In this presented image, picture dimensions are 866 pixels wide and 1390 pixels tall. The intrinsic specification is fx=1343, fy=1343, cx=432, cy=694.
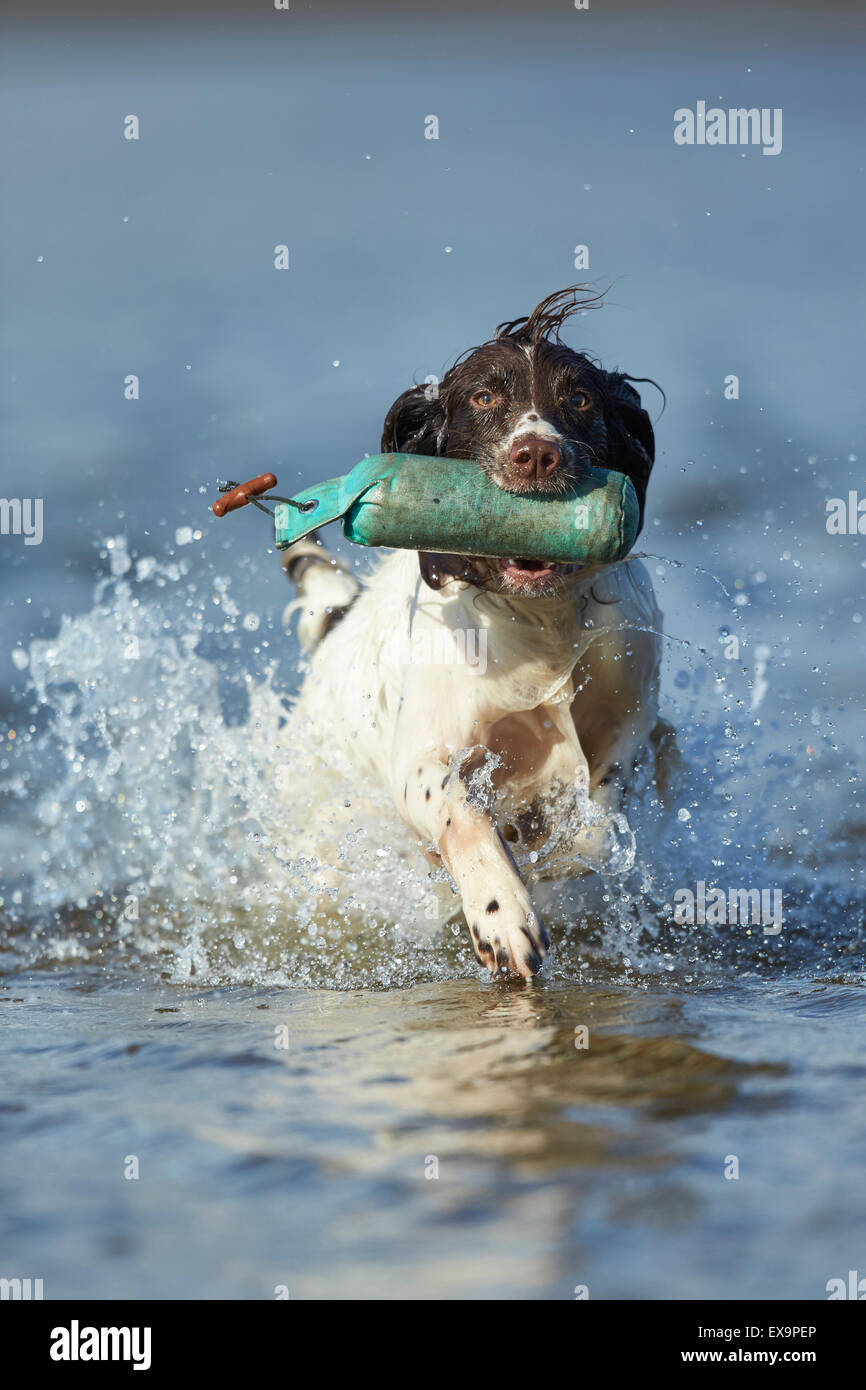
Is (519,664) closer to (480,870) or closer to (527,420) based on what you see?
(480,870)

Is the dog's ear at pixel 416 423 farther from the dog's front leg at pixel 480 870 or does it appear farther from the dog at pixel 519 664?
the dog's front leg at pixel 480 870

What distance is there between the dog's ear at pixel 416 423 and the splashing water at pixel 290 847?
3.45 ft

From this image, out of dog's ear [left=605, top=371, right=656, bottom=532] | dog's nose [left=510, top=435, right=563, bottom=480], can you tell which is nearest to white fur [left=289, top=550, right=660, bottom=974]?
dog's ear [left=605, top=371, right=656, bottom=532]

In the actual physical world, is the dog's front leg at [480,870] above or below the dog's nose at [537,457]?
below

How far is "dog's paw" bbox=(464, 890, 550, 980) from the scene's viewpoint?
3717mm

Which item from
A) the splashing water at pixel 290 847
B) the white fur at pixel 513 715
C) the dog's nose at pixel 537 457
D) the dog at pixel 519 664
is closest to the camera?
the dog's nose at pixel 537 457

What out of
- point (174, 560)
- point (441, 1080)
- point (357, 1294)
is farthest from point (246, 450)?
point (357, 1294)

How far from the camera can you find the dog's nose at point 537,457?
3.64m

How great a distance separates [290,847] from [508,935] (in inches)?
75.7

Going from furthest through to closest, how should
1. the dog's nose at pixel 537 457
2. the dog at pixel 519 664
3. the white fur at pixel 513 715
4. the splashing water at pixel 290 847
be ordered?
the splashing water at pixel 290 847, the white fur at pixel 513 715, the dog at pixel 519 664, the dog's nose at pixel 537 457

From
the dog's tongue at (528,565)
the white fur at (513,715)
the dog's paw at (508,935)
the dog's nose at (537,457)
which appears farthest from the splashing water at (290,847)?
the dog's nose at (537,457)

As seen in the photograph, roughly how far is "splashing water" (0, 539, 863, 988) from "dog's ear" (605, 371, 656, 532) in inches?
41.1

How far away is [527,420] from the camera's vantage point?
3791 millimetres

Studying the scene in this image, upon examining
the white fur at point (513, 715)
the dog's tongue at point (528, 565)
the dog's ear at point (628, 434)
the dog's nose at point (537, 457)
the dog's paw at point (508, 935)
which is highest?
the dog's ear at point (628, 434)
